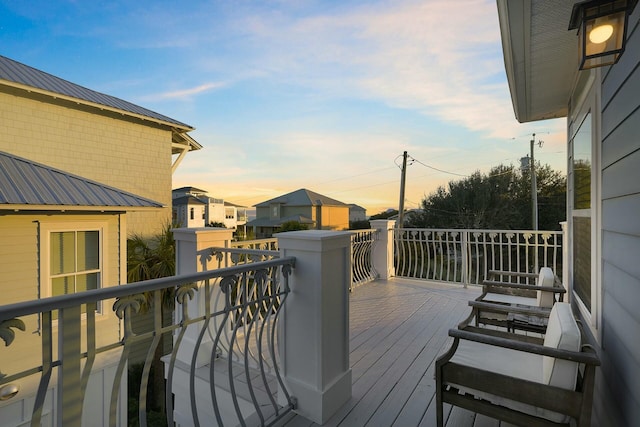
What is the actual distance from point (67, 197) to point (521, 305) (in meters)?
6.98

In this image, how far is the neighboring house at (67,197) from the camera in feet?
16.8

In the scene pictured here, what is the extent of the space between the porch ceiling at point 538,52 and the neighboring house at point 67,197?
15.7 feet

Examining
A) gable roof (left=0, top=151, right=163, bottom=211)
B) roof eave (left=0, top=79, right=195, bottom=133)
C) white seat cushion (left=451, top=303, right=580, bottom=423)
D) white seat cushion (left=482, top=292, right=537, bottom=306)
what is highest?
roof eave (left=0, top=79, right=195, bottom=133)

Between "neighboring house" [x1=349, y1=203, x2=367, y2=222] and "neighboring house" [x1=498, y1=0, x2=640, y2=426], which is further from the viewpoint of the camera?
"neighboring house" [x1=349, y1=203, x2=367, y2=222]

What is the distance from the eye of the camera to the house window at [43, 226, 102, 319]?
5.63 metres

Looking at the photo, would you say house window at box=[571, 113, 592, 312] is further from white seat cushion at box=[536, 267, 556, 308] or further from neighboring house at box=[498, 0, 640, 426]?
white seat cushion at box=[536, 267, 556, 308]

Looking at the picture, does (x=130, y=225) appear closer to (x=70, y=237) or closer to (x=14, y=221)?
(x=70, y=237)

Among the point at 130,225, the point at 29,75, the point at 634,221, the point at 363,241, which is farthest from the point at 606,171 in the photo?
the point at 29,75

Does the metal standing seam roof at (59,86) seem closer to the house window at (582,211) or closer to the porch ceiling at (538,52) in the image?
the porch ceiling at (538,52)

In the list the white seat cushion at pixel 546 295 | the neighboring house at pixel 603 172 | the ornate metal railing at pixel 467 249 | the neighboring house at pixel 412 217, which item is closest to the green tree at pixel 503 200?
the neighboring house at pixel 412 217

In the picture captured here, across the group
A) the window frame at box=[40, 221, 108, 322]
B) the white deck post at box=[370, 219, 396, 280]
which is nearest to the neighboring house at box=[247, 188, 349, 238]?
the white deck post at box=[370, 219, 396, 280]

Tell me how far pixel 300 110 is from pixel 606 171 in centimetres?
795

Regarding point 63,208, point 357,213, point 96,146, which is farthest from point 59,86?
point 357,213

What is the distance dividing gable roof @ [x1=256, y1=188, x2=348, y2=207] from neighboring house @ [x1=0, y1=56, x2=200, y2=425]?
16902 millimetres
